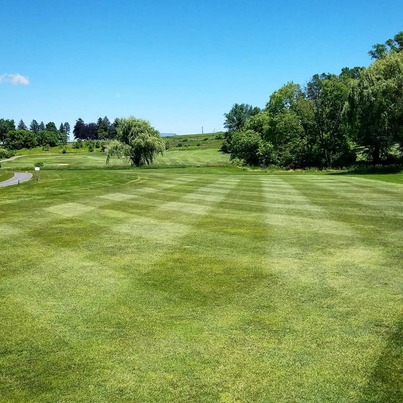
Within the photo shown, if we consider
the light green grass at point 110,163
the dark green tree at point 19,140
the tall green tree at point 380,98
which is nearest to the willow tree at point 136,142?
the light green grass at point 110,163

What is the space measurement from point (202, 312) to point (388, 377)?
135 inches

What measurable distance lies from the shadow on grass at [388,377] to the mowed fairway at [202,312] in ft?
0.08

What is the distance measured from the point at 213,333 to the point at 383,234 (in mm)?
9363

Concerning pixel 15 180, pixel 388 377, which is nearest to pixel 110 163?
pixel 15 180

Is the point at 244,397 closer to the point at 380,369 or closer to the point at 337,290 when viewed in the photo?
the point at 380,369

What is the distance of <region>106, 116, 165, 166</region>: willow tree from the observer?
7426 cm

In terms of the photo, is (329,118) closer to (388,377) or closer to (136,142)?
(136,142)

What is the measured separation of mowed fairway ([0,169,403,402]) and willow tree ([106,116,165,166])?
197 feet

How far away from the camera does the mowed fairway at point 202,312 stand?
547 cm

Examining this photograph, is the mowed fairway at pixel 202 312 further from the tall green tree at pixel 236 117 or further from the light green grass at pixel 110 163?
the tall green tree at pixel 236 117

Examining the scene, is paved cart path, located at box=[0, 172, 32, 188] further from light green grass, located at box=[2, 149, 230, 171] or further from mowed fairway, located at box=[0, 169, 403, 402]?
light green grass, located at box=[2, 149, 230, 171]

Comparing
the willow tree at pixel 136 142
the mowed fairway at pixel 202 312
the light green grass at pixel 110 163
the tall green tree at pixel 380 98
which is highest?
the tall green tree at pixel 380 98

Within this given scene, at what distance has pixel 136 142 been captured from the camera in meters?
73.7

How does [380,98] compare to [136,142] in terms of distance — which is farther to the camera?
[136,142]
